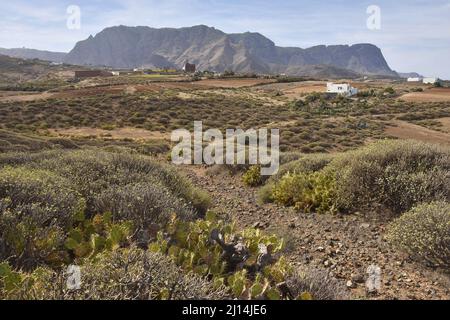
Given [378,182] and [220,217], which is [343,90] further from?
[220,217]

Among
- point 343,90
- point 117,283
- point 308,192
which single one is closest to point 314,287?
point 117,283

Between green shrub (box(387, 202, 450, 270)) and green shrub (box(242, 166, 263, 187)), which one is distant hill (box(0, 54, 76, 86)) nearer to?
green shrub (box(242, 166, 263, 187))

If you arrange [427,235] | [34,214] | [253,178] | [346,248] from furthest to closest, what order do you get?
[253,178] < [346,248] < [427,235] < [34,214]

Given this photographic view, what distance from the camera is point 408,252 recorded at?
611 centimetres

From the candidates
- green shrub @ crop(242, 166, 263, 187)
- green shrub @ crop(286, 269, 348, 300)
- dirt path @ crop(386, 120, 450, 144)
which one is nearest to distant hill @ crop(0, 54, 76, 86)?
dirt path @ crop(386, 120, 450, 144)

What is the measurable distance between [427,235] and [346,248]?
139 cm

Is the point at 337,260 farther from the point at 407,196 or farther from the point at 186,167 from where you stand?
the point at 186,167

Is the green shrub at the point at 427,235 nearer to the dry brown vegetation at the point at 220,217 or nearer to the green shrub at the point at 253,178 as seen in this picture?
the dry brown vegetation at the point at 220,217

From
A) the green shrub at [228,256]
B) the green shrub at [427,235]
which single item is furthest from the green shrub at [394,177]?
the green shrub at [228,256]

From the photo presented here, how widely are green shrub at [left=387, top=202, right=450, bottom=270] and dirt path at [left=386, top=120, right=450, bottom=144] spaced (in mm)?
23064

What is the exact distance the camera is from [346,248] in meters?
6.76

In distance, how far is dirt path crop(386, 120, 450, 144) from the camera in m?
27.9
